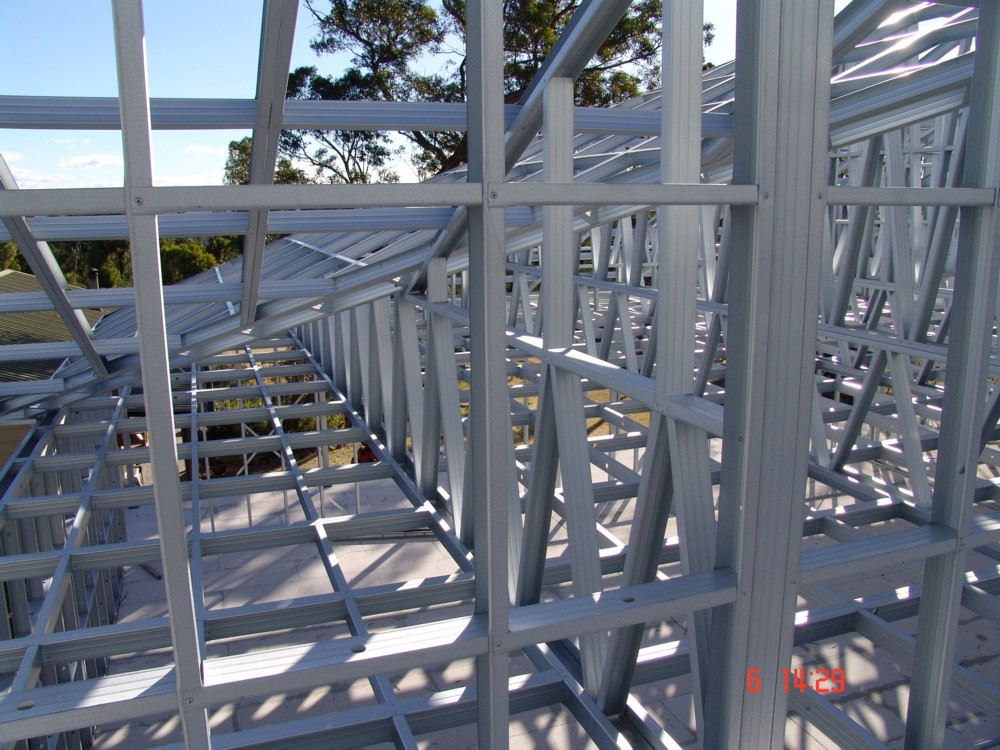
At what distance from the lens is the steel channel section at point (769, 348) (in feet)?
8.27

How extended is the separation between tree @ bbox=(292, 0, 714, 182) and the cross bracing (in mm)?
10920

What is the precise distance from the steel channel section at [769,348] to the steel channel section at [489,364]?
2.78 feet

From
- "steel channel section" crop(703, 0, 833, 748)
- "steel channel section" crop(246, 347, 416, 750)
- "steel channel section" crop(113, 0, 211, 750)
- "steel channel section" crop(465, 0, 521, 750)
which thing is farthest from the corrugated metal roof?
"steel channel section" crop(703, 0, 833, 748)

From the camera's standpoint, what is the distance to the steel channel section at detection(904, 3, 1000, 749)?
2.95 metres

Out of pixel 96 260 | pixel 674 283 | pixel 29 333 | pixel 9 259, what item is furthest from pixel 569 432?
pixel 9 259

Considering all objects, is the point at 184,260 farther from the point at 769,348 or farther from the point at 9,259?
the point at 769,348

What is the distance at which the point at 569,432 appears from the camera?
138 inches

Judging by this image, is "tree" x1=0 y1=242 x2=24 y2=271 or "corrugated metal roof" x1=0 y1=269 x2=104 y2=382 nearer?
"corrugated metal roof" x1=0 y1=269 x2=104 y2=382

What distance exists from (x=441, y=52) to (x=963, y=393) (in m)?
15.4

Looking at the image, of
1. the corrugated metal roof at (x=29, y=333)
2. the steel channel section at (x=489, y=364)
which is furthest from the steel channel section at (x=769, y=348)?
the corrugated metal roof at (x=29, y=333)

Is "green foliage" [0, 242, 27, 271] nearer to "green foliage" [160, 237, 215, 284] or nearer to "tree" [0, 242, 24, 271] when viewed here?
"tree" [0, 242, 24, 271]

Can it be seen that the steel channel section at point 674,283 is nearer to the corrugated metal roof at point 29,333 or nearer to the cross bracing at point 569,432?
the cross bracing at point 569,432

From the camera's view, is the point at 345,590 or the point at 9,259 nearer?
the point at 345,590

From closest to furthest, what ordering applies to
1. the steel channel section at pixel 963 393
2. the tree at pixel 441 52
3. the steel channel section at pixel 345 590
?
the steel channel section at pixel 963 393 < the steel channel section at pixel 345 590 < the tree at pixel 441 52
